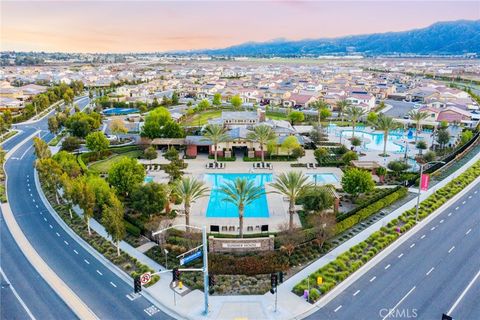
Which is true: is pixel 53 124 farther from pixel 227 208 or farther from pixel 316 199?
pixel 316 199

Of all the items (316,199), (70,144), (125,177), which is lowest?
(70,144)

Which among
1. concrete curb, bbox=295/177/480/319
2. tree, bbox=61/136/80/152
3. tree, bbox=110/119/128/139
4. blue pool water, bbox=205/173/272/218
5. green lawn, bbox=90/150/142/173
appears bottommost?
concrete curb, bbox=295/177/480/319

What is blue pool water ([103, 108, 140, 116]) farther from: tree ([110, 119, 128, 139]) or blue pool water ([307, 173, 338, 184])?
blue pool water ([307, 173, 338, 184])

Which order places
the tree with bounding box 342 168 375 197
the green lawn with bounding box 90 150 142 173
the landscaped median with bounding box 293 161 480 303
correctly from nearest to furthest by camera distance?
1. the landscaped median with bounding box 293 161 480 303
2. the tree with bounding box 342 168 375 197
3. the green lawn with bounding box 90 150 142 173

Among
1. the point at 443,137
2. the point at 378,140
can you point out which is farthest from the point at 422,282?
the point at 378,140

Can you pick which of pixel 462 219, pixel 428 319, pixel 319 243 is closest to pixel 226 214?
pixel 319 243

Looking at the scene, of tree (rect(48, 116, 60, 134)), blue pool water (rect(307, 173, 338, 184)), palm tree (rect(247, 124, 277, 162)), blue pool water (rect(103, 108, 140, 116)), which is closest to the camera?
blue pool water (rect(307, 173, 338, 184))

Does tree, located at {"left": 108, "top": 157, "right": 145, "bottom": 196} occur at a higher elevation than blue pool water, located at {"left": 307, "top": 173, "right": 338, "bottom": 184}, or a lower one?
higher

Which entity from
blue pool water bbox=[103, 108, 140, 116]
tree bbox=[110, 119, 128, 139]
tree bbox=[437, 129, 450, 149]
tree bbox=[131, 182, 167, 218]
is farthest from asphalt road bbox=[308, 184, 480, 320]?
blue pool water bbox=[103, 108, 140, 116]
